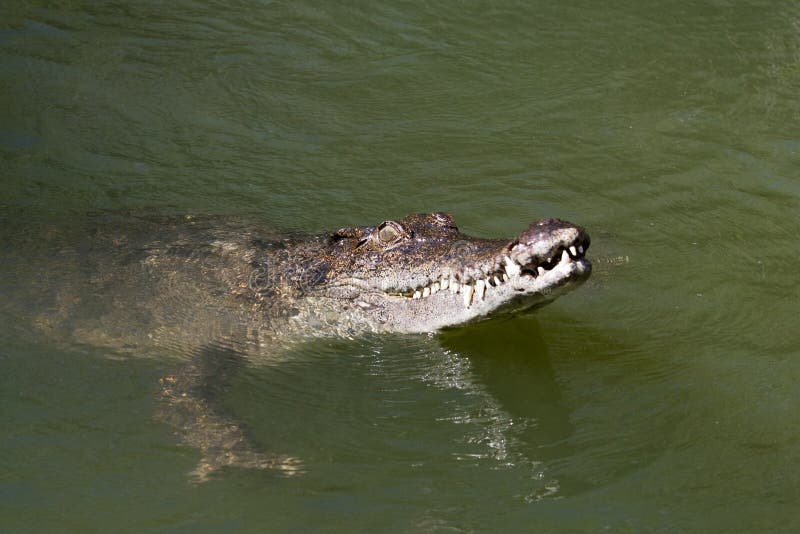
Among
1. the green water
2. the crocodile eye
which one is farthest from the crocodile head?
the green water

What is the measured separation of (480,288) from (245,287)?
6.29ft

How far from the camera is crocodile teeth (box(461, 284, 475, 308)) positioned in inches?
229

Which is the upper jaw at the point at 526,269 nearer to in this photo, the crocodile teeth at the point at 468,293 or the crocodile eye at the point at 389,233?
the crocodile teeth at the point at 468,293

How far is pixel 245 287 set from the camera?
270 inches

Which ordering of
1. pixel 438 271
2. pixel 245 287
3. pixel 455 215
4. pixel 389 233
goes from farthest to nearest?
pixel 455 215
pixel 245 287
pixel 389 233
pixel 438 271

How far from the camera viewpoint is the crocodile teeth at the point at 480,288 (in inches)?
226

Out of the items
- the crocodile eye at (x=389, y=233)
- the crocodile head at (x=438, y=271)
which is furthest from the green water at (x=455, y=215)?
the crocodile eye at (x=389, y=233)

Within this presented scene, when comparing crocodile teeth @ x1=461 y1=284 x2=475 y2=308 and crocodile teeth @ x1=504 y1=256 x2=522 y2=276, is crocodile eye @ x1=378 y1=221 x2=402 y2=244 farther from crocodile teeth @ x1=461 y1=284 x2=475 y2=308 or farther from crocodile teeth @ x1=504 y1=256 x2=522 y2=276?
crocodile teeth @ x1=504 y1=256 x2=522 y2=276

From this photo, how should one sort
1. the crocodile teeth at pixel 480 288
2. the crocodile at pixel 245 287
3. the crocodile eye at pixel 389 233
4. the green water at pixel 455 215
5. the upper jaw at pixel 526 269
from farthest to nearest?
the crocodile eye at pixel 389 233
the crocodile teeth at pixel 480 288
the crocodile at pixel 245 287
the upper jaw at pixel 526 269
the green water at pixel 455 215

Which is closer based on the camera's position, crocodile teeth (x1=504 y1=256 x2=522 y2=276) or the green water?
the green water

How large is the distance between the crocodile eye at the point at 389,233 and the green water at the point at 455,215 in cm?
69

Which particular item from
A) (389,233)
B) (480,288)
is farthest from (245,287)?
(480,288)

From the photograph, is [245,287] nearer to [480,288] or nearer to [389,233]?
[389,233]

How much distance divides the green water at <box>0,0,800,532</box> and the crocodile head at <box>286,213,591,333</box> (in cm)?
30
